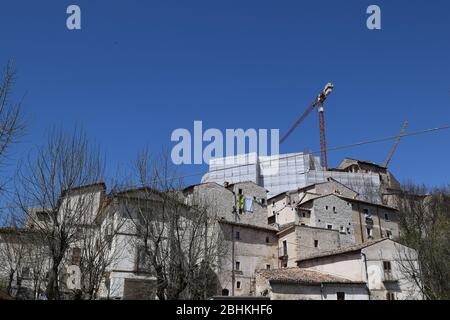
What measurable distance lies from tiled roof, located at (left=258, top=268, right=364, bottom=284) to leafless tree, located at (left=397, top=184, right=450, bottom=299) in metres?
5.63

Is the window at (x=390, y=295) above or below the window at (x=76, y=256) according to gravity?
below

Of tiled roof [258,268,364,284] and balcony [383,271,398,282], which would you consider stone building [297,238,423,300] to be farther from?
tiled roof [258,268,364,284]

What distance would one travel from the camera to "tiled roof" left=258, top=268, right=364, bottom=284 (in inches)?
1353

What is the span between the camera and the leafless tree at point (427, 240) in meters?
27.2

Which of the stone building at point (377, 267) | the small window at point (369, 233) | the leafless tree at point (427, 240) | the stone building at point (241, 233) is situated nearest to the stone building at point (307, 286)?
the stone building at point (377, 267)

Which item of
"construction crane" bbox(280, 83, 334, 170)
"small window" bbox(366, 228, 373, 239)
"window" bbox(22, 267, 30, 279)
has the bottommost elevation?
"window" bbox(22, 267, 30, 279)

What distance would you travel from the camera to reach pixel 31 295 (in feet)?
111

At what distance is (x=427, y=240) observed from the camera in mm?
30750

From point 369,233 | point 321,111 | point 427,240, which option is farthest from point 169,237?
point 321,111

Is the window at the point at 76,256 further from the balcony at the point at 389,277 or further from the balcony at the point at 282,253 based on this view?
the balcony at the point at 282,253

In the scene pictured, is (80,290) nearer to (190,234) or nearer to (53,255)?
(53,255)

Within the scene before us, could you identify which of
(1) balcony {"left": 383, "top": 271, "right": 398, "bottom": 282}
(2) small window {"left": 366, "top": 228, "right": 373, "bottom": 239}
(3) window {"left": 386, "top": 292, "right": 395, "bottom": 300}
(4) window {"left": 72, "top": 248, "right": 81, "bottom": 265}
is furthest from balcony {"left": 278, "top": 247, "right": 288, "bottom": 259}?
(4) window {"left": 72, "top": 248, "right": 81, "bottom": 265}

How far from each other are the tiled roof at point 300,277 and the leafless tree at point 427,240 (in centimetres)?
563
